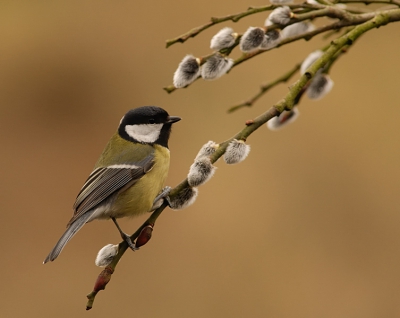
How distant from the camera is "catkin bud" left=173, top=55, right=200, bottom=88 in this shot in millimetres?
1339

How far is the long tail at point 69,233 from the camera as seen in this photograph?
1.52 m

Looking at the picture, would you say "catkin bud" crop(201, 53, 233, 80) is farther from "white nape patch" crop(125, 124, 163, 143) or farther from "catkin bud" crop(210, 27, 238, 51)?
"white nape patch" crop(125, 124, 163, 143)

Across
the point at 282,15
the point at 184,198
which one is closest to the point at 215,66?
the point at 282,15

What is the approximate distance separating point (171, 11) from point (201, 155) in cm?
287

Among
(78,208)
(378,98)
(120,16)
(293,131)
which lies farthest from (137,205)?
(120,16)

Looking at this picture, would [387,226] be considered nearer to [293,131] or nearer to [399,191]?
[399,191]

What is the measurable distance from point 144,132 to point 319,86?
89 cm

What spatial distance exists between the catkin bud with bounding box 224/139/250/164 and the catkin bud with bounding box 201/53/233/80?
8.8 inches

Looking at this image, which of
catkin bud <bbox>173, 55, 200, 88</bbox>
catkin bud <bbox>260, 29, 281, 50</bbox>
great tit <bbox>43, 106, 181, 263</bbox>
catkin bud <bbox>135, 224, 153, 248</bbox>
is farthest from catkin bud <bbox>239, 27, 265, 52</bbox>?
great tit <bbox>43, 106, 181, 263</bbox>

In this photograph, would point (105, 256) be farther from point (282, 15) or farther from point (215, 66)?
point (282, 15)

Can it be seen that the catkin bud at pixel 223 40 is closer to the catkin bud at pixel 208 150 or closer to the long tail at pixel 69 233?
the catkin bud at pixel 208 150

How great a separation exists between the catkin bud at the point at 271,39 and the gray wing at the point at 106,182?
878mm

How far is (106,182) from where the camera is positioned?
1995mm

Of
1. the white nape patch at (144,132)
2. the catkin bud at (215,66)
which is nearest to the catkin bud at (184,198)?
the catkin bud at (215,66)
